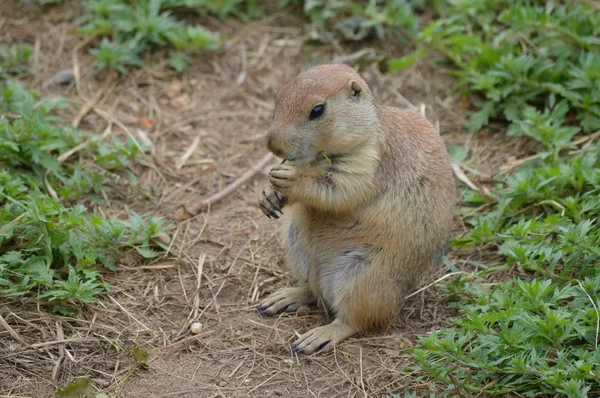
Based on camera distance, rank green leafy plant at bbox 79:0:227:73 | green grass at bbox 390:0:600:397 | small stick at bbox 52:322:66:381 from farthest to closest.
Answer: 1. green leafy plant at bbox 79:0:227:73
2. small stick at bbox 52:322:66:381
3. green grass at bbox 390:0:600:397

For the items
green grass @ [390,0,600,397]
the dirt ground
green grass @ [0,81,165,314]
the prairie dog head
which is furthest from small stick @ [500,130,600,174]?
green grass @ [0,81,165,314]

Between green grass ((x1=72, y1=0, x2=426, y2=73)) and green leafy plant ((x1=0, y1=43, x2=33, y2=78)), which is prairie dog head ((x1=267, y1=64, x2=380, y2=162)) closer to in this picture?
green grass ((x1=72, y1=0, x2=426, y2=73))

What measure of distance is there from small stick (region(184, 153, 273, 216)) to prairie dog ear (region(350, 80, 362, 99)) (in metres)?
A: 1.77

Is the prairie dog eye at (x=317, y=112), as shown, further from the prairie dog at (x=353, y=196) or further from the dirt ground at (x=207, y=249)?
the dirt ground at (x=207, y=249)

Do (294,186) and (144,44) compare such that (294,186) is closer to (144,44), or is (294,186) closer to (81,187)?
(81,187)

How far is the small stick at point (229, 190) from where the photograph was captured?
568cm

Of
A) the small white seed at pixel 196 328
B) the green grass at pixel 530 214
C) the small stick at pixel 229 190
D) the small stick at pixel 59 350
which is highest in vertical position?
the green grass at pixel 530 214

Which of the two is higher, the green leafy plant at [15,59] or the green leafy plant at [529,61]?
the green leafy plant at [529,61]

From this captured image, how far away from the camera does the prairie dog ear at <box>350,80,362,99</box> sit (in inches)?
177

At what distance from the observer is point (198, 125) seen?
6.71 m

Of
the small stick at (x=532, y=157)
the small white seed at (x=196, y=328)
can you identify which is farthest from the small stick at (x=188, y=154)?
the small stick at (x=532, y=157)

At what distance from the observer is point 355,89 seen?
4520mm

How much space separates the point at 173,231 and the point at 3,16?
3.53 m

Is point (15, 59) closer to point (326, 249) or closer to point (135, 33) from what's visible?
point (135, 33)
